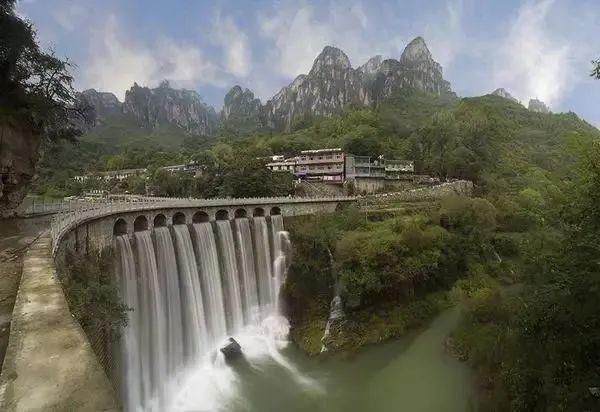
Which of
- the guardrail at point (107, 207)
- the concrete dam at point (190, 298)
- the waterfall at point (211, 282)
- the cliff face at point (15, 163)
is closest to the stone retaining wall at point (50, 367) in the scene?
the guardrail at point (107, 207)

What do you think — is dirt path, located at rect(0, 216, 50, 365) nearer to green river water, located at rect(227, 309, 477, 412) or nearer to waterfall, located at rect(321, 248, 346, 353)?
green river water, located at rect(227, 309, 477, 412)

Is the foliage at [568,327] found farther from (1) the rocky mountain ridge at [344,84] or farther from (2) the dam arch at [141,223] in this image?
(1) the rocky mountain ridge at [344,84]

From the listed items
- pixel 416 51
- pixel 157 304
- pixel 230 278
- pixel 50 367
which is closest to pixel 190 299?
pixel 157 304

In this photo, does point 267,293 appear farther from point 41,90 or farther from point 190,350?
point 41,90

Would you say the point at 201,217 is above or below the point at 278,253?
above

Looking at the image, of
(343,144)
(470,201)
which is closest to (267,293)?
(470,201)

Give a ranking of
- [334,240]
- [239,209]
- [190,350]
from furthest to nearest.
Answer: [239,209] < [334,240] < [190,350]

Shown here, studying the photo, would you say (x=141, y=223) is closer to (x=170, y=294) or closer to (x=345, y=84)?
(x=170, y=294)
